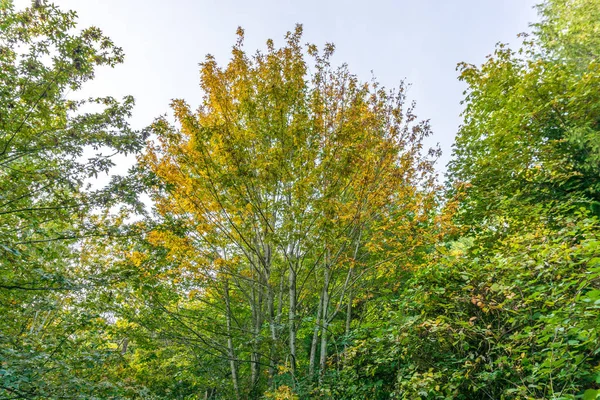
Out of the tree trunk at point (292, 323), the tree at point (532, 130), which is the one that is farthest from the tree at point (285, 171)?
the tree at point (532, 130)

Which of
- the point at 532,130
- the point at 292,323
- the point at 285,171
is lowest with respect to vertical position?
the point at 292,323

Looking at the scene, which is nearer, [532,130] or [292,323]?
[292,323]

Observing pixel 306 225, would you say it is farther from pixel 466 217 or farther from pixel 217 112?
pixel 466 217

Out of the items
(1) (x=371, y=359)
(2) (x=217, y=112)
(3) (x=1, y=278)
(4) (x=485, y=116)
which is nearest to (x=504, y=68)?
(4) (x=485, y=116)

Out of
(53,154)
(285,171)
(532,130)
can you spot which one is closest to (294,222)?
(285,171)

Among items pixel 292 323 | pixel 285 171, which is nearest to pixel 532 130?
pixel 285 171

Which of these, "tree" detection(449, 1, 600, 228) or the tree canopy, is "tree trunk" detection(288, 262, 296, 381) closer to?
the tree canopy

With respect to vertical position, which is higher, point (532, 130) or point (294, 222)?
point (532, 130)

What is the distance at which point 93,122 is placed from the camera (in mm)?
4348

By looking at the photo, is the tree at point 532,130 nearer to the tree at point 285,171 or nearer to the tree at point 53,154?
the tree at point 285,171

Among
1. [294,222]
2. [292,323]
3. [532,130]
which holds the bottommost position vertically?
[292,323]

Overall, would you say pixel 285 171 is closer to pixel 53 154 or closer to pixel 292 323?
pixel 292 323

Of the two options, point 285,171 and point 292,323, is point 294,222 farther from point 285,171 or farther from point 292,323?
point 292,323

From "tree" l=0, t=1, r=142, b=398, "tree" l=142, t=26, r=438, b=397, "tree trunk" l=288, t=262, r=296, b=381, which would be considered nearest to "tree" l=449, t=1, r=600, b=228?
"tree" l=142, t=26, r=438, b=397
